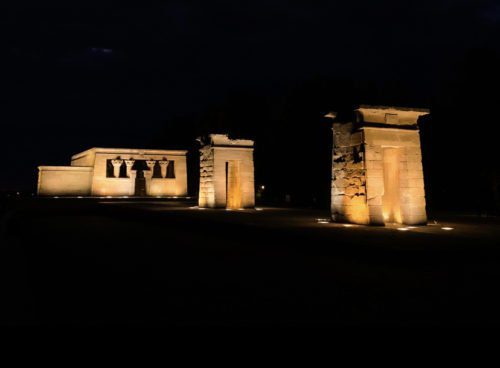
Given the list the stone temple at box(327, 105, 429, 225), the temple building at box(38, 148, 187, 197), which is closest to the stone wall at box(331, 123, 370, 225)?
the stone temple at box(327, 105, 429, 225)

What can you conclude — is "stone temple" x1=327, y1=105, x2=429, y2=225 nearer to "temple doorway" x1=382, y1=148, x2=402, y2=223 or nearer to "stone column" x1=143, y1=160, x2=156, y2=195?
"temple doorway" x1=382, y1=148, x2=402, y2=223

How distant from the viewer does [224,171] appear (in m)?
21.7

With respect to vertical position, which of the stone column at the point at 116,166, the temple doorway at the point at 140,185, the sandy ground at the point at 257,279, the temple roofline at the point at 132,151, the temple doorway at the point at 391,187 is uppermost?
the temple roofline at the point at 132,151

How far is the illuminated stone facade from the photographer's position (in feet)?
70.8

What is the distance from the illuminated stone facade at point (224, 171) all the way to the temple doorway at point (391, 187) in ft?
30.9

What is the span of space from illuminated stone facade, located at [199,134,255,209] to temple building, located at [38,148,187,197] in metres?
21.0

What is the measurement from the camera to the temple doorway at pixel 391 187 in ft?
44.5

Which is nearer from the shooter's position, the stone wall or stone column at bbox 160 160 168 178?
the stone wall

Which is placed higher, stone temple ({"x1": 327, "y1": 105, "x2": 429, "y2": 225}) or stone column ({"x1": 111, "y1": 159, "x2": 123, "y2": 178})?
stone column ({"x1": 111, "y1": 159, "x2": 123, "y2": 178})

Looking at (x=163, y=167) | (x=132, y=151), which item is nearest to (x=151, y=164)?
(x=163, y=167)

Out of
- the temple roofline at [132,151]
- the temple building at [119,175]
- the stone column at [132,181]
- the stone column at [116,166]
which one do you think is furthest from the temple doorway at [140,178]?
the stone column at [116,166]

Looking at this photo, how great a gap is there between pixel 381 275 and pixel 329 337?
9.36 ft

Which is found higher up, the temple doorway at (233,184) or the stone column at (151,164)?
the stone column at (151,164)

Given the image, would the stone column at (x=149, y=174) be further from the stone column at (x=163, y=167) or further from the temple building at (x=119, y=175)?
the stone column at (x=163, y=167)
